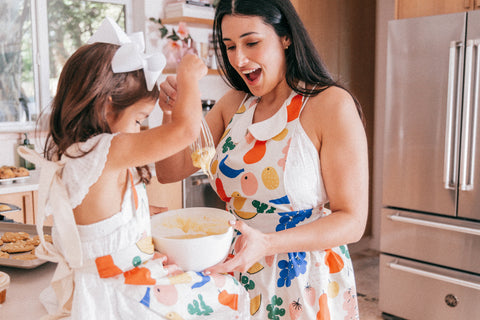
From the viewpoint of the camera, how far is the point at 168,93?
47.1 inches

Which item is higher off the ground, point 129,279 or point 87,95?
point 87,95

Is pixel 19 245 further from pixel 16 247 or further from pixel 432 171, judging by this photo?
pixel 432 171

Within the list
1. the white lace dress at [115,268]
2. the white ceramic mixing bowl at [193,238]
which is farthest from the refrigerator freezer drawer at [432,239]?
the white lace dress at [115,268]

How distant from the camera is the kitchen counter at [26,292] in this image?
0.98 meters

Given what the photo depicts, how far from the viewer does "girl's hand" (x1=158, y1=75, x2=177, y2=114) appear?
3.90 ft

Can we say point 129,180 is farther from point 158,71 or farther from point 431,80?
point 431,80

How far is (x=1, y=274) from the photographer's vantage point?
1066 mm

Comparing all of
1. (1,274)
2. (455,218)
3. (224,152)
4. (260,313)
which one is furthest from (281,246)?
(455,218)

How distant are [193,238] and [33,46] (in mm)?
2925

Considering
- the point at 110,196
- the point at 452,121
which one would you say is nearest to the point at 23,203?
the point at 110,196

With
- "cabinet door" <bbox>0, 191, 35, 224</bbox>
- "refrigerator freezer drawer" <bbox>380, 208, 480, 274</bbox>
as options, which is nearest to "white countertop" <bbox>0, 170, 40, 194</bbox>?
"cabinet door" <bbox>0, 191, 35, 224</bbox>

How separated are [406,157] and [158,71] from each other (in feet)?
6.93

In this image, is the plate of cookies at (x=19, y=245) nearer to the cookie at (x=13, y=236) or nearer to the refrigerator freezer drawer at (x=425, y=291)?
the cookie at (x=13, y=236)

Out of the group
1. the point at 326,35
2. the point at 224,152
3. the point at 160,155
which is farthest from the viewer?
the point at 326,35
